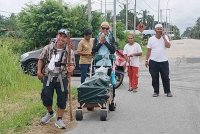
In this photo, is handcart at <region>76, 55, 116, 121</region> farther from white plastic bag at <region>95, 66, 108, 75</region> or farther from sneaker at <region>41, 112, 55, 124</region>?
sneaker at <region>41, 112, 55, 124</region>

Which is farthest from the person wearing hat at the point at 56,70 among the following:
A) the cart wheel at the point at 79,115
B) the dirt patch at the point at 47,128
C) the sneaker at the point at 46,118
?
the cart wheel at the point at 79,115

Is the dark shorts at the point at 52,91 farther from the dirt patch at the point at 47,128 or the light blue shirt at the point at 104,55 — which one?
the light blue shirt at the point at 104,55

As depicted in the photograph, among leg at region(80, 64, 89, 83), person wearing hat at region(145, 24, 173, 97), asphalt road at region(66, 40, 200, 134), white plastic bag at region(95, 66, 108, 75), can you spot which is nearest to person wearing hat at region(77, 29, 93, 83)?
leg at region(80, 64, 89, 83)

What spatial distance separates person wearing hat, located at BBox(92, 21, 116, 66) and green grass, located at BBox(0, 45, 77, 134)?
5.55ft

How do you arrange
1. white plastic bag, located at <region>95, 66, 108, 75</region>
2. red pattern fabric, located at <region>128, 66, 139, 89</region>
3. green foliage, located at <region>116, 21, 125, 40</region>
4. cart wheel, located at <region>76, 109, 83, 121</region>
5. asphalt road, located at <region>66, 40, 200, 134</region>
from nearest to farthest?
1. asphalt road, located at <region>66, 40, 200, 134</region>
2. cart wheel, located at <region>76, 109, 83, 121</region>
3. white plastic bag, located at <region>95, 66, 108, 75</region>
4. red pattern fabric, located at <region>128, 66, 139, 89</region>
5. green foliage, located at <region>116, 21, 125, 40</region>

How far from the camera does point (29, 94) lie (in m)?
12.4

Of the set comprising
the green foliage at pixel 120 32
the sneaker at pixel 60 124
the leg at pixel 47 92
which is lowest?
the sneaker at pixel 60 124

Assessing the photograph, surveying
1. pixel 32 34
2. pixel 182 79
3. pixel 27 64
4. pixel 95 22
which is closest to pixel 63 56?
pixel 182 79

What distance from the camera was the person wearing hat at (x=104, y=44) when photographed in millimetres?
10539

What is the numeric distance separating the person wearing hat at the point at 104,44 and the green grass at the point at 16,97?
1.69 m

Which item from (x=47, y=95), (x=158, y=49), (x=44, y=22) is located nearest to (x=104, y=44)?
(x=47, y=95)

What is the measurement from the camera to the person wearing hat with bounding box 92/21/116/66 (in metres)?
10.5

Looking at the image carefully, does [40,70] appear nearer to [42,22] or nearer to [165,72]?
[165,72]

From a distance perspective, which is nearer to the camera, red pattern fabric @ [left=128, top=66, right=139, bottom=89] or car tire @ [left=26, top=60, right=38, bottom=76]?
red pattern fabric @ [left=128, top=66, right=139, bottom=89]
